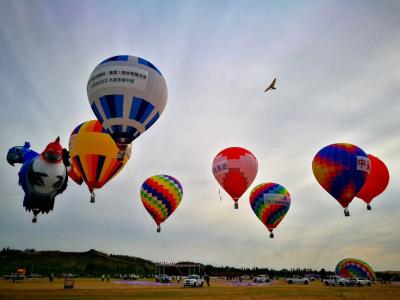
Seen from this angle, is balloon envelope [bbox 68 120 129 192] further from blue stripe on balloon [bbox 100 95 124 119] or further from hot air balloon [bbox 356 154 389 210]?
hot air balloon [bbox 356 154 389 210]

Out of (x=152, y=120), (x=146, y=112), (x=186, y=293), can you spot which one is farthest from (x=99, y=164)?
(x=186, y=293)

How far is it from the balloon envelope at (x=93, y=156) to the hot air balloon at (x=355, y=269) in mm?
38807

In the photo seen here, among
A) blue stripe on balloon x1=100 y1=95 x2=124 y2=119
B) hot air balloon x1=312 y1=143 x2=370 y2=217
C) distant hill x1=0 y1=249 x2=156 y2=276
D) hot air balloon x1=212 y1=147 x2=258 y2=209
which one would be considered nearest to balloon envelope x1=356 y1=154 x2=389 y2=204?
hot air balloon x1=312 y1=143 x2=370 y2=217

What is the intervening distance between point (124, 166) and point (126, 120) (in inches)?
314

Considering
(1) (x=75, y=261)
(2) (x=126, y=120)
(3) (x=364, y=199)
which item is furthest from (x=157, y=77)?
(1) (x=75, y=261)

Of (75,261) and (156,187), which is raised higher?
(156,187)

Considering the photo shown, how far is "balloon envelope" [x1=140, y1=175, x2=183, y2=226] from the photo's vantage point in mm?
34906

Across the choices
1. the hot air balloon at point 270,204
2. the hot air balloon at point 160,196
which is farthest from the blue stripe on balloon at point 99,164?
the hot air balloon at point 270,204

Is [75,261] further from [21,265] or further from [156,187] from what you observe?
[156,187]

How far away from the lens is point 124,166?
27.6 metres

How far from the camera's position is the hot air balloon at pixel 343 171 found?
2888cm

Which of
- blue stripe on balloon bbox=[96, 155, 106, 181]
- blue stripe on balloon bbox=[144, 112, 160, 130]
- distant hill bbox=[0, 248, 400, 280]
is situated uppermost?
blue stripe on balloon bbox=[144, 112, 160, 130]

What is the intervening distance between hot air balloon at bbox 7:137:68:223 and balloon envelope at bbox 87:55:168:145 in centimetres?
518

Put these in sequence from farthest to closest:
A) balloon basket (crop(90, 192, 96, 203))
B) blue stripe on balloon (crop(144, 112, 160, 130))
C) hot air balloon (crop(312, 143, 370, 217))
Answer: hot air balloon (crop(312, 143, 370, 217)) < balloon basket (crop(90, 192, 96, 203)) < blue stripe on balloon (crop(144, 112, 160, 130))
